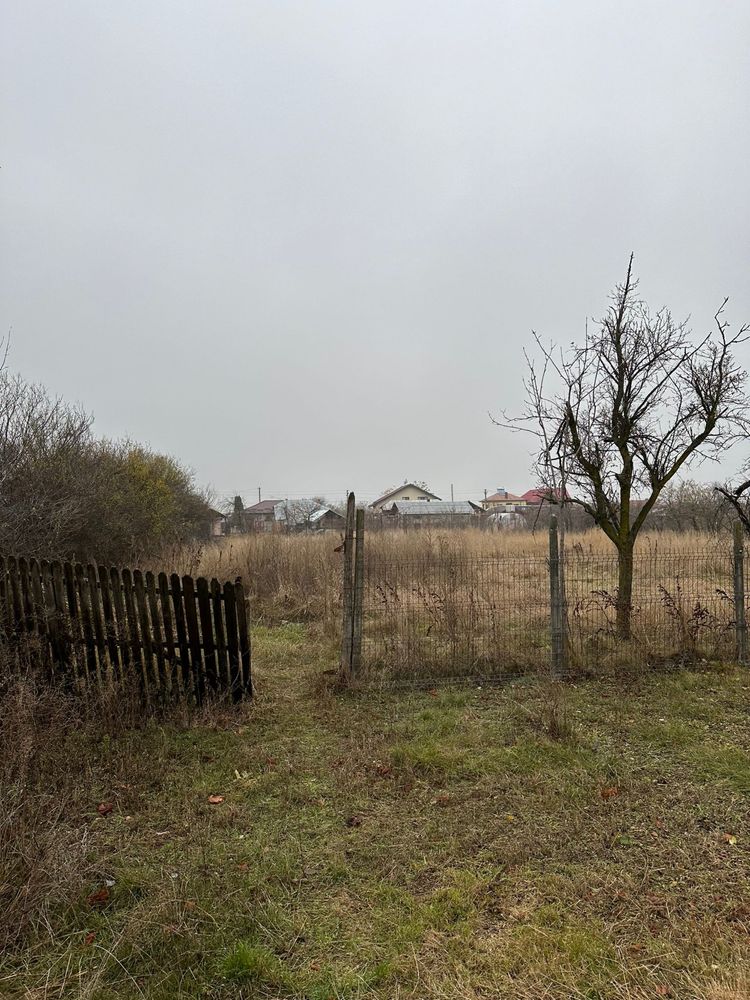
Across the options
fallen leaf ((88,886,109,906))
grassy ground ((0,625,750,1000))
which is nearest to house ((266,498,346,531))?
grassy ground ((0,625,750,1000))

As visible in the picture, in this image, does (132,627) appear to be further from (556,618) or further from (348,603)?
(556,618)

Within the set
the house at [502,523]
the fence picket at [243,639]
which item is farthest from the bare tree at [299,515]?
the fence picket at [243,639]

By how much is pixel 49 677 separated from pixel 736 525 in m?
7.85

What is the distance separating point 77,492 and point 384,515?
1622 centimetres

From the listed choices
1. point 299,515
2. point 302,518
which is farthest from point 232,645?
point 299,515

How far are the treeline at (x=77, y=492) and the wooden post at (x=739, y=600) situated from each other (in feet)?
32.2

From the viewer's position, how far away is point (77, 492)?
11.7 metres

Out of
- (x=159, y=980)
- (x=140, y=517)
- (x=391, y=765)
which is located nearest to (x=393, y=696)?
(x=391, y=765)

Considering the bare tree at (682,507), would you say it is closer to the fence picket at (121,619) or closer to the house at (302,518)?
the house at (302,518)

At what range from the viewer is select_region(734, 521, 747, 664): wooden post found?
288 inches

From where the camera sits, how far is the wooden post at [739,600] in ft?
24.0

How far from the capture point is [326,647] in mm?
8516

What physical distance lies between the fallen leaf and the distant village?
6442mm

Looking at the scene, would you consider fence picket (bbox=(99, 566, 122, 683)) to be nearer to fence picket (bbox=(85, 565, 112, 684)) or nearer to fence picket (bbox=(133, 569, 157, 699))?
fence picket (bbox=(85, 565, 112, 684))
